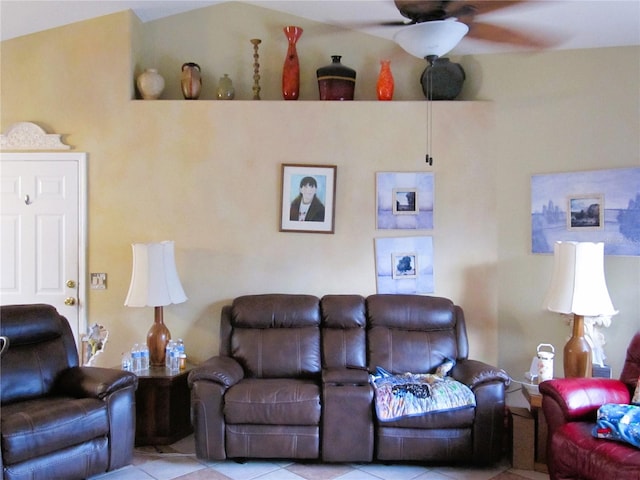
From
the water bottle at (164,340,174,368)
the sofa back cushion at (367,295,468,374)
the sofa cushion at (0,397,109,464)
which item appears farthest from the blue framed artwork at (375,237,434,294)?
the sofa cushion at (0,397,109,464)

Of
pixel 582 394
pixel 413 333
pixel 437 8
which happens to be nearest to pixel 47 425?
pixel 413 333

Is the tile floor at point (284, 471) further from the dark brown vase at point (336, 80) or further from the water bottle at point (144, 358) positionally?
the dark brown vase at point (336, 80)

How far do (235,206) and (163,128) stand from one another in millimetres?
834

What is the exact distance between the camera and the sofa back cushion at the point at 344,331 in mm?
3818

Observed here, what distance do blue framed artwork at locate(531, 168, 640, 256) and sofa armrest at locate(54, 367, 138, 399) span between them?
3039mm

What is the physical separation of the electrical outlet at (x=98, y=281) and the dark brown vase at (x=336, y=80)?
224 cm

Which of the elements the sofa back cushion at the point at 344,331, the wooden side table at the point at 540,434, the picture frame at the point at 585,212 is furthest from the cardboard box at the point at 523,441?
the picture frame at the point at 585,212

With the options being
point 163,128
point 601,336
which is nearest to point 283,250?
point 163,128

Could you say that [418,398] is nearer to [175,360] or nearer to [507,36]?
[175,360]

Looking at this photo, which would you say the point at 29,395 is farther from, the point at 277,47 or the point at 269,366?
the point at 277,47

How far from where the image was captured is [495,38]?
12.8ft

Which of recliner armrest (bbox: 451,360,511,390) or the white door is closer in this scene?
recliner armrest (bbox: 451,360,511,390)

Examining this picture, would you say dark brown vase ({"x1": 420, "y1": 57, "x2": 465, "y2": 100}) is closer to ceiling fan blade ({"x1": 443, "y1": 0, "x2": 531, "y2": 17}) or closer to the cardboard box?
ceiling fan blade ({"x1": 443, "y1": 0, "x2": 531, "y2": 17})

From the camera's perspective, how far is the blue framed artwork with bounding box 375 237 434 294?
427 centimetres
